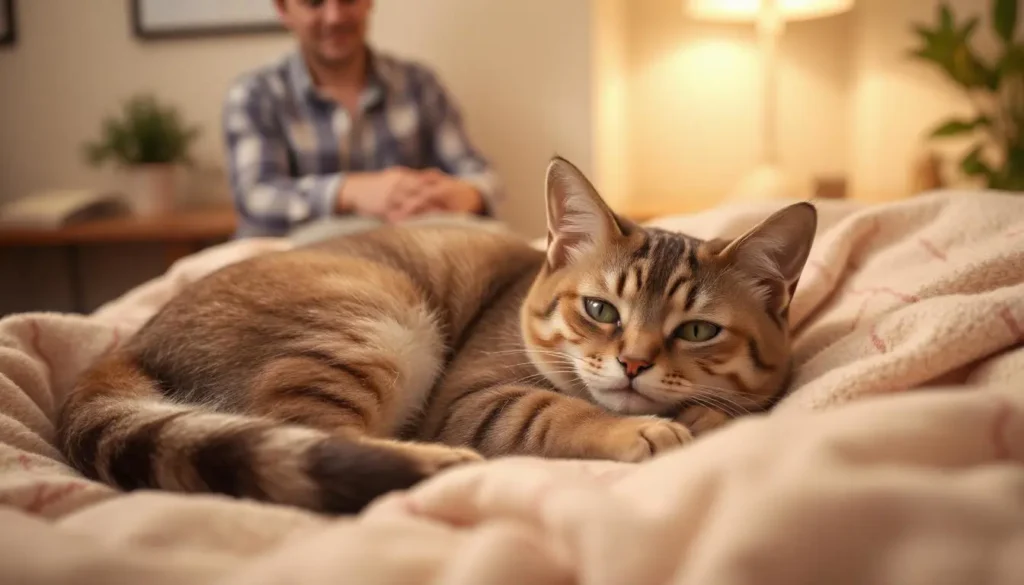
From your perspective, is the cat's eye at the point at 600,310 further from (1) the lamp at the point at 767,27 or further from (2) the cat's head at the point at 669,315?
(1) the lamp at the point at 767,27

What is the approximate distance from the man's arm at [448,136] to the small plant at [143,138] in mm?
1024

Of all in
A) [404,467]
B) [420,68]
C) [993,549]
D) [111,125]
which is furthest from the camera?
[111,125]

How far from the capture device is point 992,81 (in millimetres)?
2670

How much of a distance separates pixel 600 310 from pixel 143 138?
7.96 ft

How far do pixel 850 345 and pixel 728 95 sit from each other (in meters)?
2.42

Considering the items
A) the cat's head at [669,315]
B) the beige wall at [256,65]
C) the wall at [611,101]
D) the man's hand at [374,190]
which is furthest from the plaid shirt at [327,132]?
the cat's head at [669,315]

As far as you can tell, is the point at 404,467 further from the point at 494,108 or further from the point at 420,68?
the point at 494,108

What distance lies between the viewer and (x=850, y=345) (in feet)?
3.52

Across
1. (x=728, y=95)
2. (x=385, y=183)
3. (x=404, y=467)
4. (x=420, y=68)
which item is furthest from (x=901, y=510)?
(x=728, y=95)

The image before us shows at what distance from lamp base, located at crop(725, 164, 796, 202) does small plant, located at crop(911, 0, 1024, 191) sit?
1.61ft

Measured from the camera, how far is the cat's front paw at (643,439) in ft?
3.01

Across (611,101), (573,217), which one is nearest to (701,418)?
(573,217)

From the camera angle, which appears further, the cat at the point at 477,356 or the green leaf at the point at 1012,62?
the green leaf at the point at 1012,62

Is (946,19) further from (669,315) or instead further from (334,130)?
(669,315)
